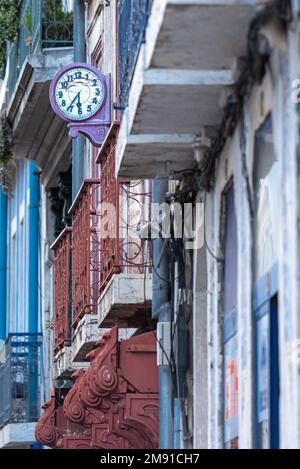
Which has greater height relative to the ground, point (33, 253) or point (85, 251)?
point (33, 253)

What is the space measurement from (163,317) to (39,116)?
37.1 feet

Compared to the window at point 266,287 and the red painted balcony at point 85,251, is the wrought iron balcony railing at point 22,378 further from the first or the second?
the window at point 266,287

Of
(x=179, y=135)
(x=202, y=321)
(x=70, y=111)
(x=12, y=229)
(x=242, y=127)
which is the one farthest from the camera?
(x=12, y=229)

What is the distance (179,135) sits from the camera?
11328mm

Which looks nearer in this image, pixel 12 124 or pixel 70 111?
pixel 70 111

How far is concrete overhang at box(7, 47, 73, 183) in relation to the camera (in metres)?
22.9

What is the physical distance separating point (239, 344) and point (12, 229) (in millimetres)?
21448

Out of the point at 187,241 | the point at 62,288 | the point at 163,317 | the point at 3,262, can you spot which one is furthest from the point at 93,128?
the point at 3,262

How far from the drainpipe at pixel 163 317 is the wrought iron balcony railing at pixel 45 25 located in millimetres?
9071

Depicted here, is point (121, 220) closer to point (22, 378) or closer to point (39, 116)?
point (39, 116)

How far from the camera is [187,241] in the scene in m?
12.8

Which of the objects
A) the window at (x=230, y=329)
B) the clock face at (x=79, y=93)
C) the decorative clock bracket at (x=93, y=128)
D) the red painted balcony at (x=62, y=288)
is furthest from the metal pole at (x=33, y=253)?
the window at (x=230, y=329)
